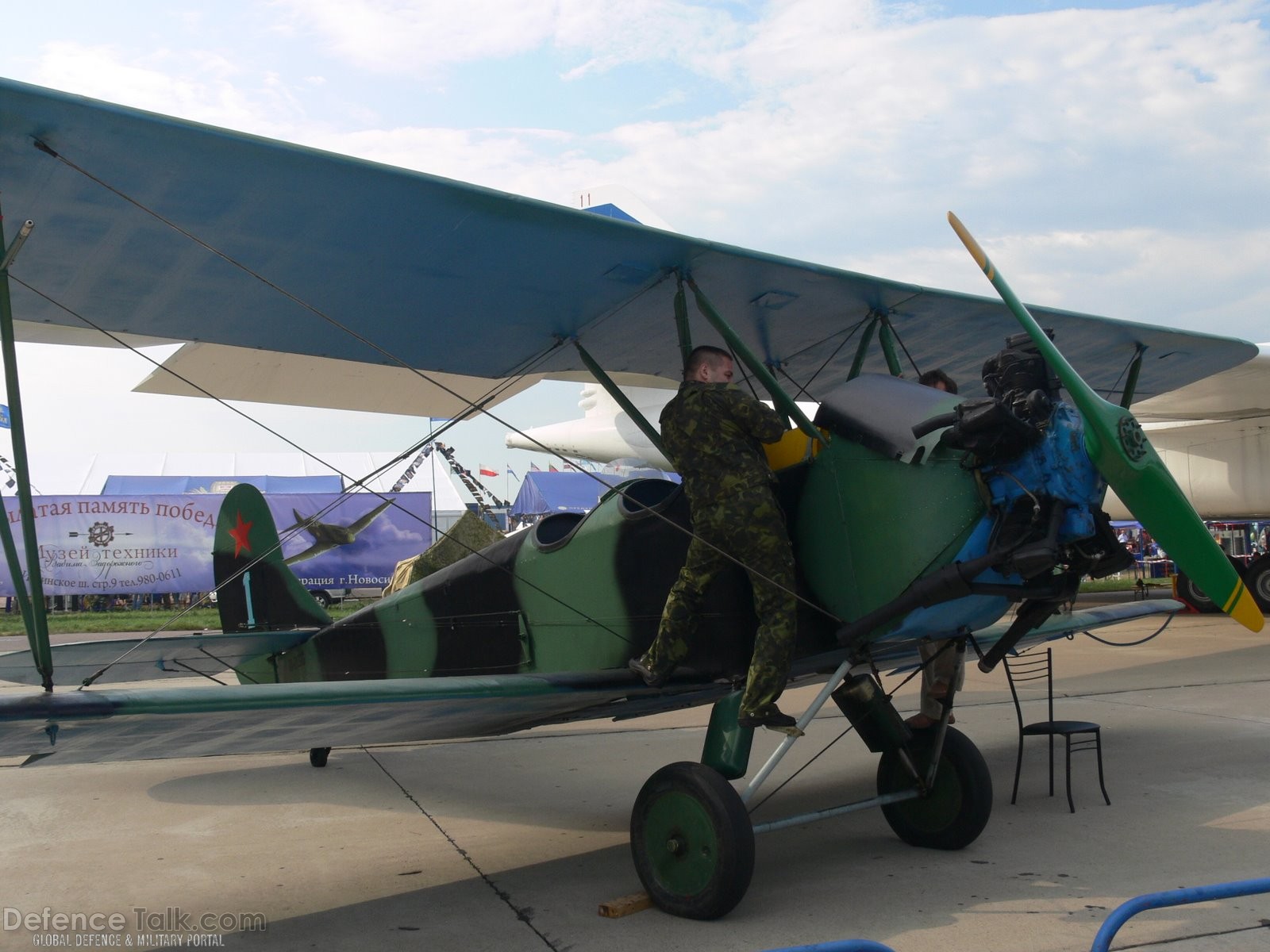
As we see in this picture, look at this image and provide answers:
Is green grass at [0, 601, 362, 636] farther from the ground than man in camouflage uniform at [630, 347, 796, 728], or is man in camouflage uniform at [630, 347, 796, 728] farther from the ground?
man in camouflage uniform at [630, 347, 796, 728]

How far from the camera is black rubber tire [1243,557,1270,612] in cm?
1499

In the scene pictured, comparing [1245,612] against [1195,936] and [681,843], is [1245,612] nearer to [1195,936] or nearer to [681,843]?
[1195,936]

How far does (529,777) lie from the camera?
657 centimetres

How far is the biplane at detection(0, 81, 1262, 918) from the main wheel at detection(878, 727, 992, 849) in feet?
0.04

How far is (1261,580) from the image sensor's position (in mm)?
15078

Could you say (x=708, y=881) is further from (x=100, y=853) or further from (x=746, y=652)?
(x=100, y=853)

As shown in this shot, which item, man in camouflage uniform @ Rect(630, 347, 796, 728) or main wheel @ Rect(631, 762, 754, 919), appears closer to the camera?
main wheel @ Rect(631, 762, 754, 919)

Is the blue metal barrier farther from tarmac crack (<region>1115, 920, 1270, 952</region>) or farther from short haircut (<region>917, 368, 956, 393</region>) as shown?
short haircut (<region>917, 368, 956, 393</region>)

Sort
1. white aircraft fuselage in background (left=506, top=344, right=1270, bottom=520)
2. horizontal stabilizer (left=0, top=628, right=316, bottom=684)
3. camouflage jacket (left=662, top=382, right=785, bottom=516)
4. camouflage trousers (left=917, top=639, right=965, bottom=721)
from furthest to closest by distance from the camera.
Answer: white aircraft fuselage in background (left=506, top=344, right=1270, bottom=520) < horizontal stabilizer (left=0, top=628, right=316, bottom=684) < camouflage trousers (left=917, top=639, right=965, bottom=721) < camouflage jacket (left=662, top=382, right=785, bottom=516)

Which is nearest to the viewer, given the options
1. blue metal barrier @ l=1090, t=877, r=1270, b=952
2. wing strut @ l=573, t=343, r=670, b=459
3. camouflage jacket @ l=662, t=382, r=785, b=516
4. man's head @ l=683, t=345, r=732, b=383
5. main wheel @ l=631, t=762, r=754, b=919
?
blue metal barrier @ l=1090, t=877, r=1270, b=952

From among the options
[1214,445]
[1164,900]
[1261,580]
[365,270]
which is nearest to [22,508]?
[365,270]

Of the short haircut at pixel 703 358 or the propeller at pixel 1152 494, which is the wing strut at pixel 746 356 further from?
the propeller at pixel 1152 494

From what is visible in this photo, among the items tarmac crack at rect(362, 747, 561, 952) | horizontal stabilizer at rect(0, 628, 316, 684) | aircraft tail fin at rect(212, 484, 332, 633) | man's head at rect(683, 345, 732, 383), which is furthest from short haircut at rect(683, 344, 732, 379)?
aircraft tail fin at rect(212, 484, 332, 633)

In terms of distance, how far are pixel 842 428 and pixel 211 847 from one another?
3.50 metres
